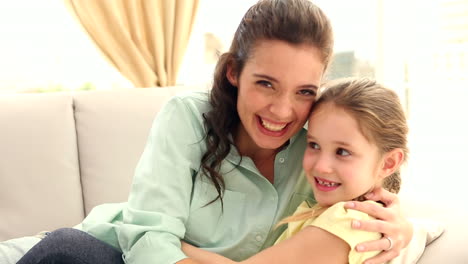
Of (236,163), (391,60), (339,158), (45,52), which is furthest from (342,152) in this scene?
(391,60)

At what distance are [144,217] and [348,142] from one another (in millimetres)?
575

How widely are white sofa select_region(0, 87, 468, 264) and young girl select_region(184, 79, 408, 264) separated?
102cm

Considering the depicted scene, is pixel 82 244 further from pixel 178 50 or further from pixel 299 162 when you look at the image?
pixel 178 50

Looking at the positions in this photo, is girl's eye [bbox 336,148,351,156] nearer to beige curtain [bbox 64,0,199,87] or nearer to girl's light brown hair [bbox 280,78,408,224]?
girl's light brown hair [bbox 280,78,408,224]

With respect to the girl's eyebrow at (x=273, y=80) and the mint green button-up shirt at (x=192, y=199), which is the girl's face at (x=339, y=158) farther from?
the mint green button-up shirt at (x=192, y=199)

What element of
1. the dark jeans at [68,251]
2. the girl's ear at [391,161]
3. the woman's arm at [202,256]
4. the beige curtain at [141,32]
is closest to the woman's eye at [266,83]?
the girl's ear at [391,161]

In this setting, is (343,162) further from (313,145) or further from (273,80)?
(273,80)

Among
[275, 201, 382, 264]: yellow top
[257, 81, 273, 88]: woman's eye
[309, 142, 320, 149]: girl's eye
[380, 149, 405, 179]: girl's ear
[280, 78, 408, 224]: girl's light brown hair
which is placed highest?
[257, 81, 273, 88]: woman's eye

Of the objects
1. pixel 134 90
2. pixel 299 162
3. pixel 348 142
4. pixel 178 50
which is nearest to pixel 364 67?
pixel 178 50

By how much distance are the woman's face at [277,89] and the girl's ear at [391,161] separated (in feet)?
0.79

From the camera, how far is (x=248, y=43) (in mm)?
1497

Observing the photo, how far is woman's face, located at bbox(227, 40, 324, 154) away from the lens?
4.62 feet

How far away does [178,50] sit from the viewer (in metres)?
3.04

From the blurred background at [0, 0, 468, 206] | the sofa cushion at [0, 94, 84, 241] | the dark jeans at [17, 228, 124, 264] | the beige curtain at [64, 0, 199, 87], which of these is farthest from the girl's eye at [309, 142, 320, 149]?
the blurred background at [0, 0, 468, 206]
